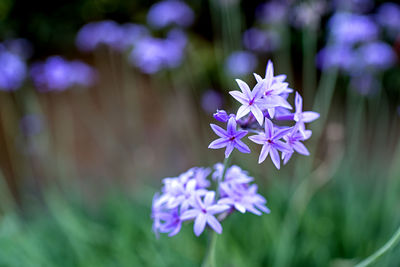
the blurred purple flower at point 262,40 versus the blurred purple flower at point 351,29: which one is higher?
the blurred purple flower at point 351,29

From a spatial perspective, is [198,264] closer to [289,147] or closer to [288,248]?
[288,248]

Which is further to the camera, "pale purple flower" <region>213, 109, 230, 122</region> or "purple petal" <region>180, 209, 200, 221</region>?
"purple petal" <region>180, 209, 200, 221</region>

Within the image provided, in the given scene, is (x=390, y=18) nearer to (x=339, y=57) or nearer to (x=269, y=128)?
(x=339, y=57)

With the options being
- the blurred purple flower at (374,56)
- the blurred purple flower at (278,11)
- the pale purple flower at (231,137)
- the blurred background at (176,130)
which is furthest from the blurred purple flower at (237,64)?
the pale purple flower at (231,137)

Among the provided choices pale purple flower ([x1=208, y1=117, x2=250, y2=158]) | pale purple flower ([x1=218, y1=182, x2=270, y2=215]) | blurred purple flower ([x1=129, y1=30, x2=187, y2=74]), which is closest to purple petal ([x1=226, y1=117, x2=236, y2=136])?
pale purple flower ([x1=208, y1=117, x2=250, y2=158])

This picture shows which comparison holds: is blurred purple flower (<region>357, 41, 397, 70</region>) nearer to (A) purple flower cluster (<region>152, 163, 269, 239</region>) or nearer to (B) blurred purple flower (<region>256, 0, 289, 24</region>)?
(B) blurred purple flower (<region>256, 0, 289, 24</region>)

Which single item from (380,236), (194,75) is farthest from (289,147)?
(194,75)

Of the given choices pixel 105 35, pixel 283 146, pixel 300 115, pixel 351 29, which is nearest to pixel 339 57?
pixel 351 29

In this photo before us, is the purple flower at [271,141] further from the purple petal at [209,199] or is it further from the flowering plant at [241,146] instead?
the purple petal at [209,199]
